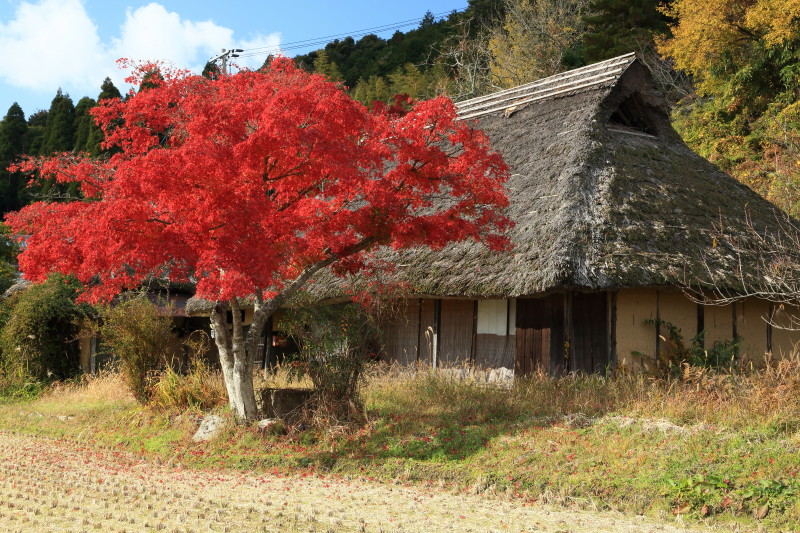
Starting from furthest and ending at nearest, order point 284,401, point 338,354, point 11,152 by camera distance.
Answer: point 11,152 → point 284,401 → point 338,354

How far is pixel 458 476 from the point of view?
24.4 ft

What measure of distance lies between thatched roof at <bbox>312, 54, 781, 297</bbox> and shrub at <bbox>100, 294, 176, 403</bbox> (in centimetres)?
294

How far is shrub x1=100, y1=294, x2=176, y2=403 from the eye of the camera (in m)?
11.8

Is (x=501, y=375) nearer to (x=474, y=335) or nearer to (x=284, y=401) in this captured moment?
(x=474, y=335)

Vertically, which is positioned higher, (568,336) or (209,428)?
(568,336)

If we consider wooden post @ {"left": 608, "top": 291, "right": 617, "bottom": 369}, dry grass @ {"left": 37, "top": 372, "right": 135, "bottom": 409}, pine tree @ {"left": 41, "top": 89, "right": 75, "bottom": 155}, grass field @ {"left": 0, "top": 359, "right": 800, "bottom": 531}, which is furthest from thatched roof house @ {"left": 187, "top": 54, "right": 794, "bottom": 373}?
pine tree @ {"left": 41, "top": 89, "right": 75, "bottom": 155}

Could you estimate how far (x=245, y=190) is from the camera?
8125 mm

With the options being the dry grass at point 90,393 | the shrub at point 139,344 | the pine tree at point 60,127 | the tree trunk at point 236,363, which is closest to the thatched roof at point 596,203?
the tree trunk at point 236,363

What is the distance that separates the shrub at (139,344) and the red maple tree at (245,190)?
2987mm

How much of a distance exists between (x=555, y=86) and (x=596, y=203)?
493 centimetres

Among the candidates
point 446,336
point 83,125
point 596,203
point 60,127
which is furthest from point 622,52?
point 60,127

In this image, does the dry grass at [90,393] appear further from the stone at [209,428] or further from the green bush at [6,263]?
the green bush at [6,263]

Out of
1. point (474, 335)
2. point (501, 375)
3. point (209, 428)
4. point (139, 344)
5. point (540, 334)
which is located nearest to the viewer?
point (209, 428)

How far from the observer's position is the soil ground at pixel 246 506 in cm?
532
